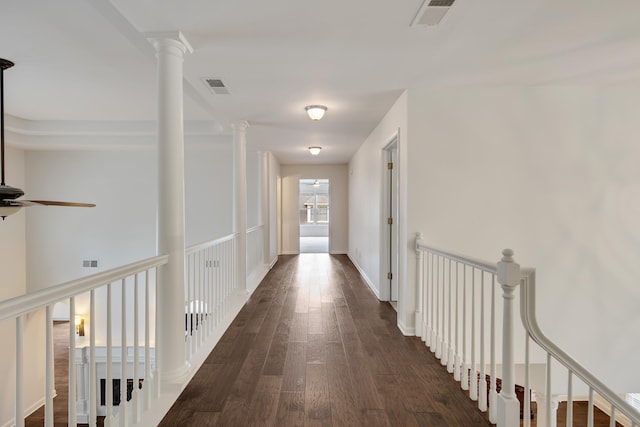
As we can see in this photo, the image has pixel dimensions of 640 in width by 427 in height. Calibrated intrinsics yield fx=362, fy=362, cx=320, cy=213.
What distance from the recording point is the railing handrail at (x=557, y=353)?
1.43 m

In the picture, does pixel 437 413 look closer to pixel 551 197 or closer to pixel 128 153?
pixel 551 197

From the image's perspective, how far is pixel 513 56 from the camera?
8.69 feet

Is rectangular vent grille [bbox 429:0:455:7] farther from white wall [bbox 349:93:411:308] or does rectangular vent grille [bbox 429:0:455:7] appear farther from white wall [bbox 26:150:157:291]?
white wall [bbox 26:150:157:291]

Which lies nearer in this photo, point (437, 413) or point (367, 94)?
point (437, 413)

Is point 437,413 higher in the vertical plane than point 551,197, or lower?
lower

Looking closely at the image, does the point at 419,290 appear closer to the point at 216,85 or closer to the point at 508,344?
the point at 508,344

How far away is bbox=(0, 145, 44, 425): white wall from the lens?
219 inches

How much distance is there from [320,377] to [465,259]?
4.24 feet

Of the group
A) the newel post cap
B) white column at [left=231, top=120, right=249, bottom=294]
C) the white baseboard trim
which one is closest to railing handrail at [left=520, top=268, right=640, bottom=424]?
the newel post cap

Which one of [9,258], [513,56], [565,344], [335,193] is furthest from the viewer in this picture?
[335,193]

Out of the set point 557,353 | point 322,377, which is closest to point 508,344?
point 557,353

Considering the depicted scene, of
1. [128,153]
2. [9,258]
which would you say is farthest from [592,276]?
[9,258]

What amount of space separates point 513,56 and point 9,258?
25.1 ft

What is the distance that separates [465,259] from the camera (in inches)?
91.6
